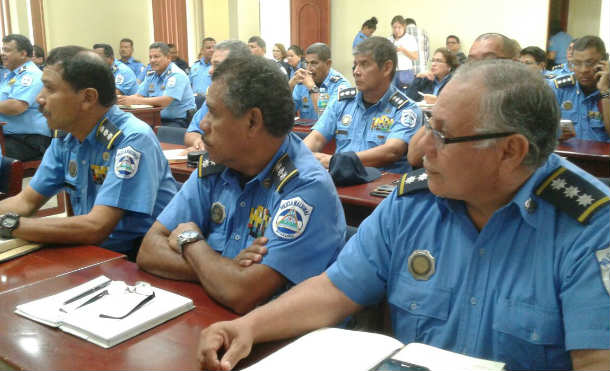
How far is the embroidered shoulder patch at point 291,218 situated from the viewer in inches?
60.1

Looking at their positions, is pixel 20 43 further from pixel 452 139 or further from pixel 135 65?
pixel 452 139

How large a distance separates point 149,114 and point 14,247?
431cm

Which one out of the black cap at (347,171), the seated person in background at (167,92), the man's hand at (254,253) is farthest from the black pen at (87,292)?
Answer: the seated person in background at (167,92)

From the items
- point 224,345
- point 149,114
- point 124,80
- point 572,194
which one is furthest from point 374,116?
point 124,80

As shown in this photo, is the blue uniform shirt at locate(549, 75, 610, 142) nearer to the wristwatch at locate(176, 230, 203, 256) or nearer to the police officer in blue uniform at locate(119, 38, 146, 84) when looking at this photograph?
the wristwatch at locate(176, 230, 203, 256)

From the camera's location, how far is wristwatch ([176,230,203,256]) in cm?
160

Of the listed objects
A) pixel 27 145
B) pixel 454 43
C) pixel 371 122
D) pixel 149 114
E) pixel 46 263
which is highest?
pixel 454 43

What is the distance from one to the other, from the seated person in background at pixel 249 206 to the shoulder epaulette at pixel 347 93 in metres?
2.09

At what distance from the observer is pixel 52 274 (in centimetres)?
159

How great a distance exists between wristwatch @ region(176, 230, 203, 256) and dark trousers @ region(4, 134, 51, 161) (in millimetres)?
3933

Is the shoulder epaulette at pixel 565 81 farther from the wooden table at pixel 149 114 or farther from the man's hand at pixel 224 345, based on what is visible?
the man's hand at pixel 224 345

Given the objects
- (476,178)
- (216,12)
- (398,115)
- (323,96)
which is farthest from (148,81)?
(476,178)

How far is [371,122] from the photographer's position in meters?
3.70

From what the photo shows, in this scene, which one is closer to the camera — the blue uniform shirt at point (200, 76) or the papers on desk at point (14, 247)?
the papers on desk at point (14, 247)
